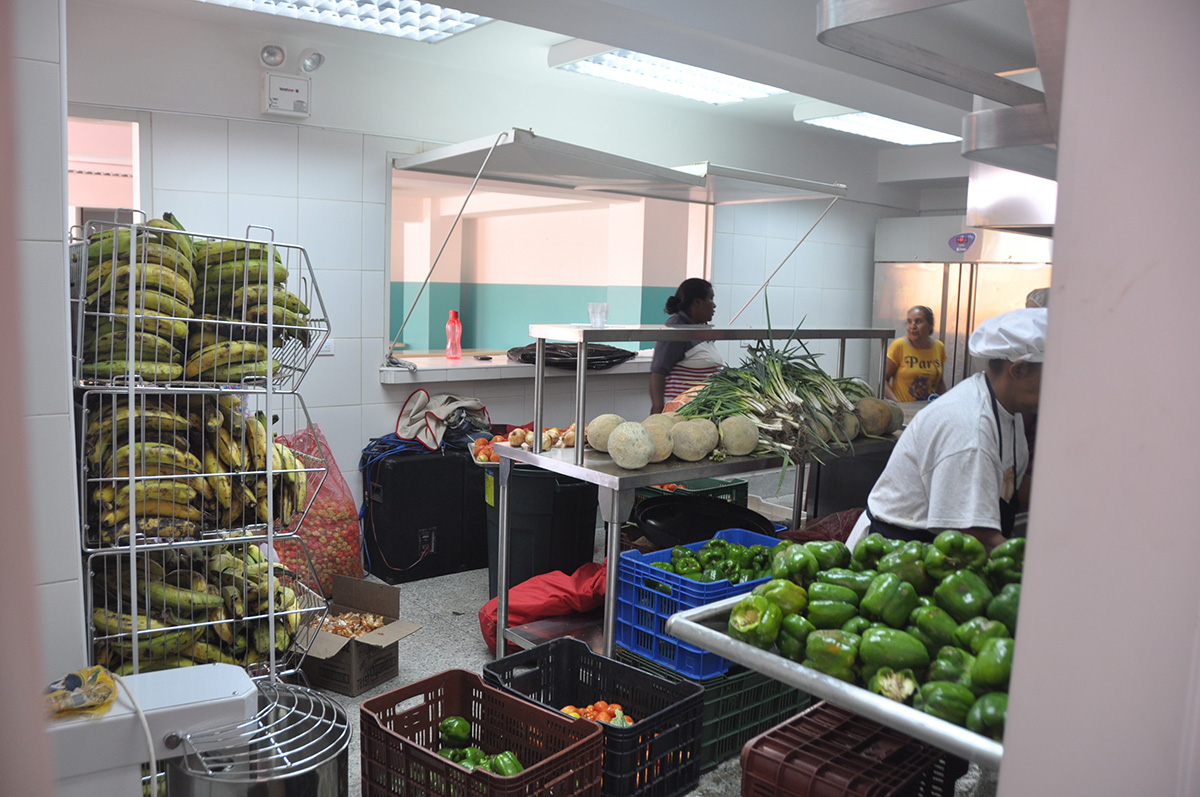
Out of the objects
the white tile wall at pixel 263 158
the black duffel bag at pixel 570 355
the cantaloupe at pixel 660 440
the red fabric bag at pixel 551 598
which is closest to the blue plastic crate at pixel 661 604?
the cantaloupe at pixel 660 440

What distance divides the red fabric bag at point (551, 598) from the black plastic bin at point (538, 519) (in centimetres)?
36

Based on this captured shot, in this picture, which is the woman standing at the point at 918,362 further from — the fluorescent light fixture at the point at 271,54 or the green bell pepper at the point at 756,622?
the green bell pepper at the point at 756,622

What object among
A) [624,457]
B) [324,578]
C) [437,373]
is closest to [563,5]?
[624,457]

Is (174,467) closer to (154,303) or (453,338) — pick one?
(154,303)

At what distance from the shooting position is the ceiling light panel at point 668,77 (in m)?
4.76

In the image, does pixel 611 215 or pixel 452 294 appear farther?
pixel 611 215

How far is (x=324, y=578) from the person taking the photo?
450 cm

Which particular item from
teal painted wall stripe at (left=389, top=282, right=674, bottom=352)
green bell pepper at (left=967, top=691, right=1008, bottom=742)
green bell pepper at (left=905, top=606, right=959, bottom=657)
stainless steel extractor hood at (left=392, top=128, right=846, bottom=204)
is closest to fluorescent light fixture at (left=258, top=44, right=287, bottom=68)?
stainless steel extractor hood at (left=392, top=128, right=846, bottom=204)

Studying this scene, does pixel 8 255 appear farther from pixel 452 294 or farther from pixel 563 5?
pixel 452 294

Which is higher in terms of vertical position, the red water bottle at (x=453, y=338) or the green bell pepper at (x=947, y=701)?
the red water bottle at (x=453, y=338)

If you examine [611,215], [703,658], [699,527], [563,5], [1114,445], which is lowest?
[703,658]

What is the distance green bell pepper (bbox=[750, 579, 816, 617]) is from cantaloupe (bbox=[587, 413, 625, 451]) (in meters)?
1.75

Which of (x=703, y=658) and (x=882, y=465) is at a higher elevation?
(x=882, y=465)

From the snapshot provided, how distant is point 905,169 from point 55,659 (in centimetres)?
733
